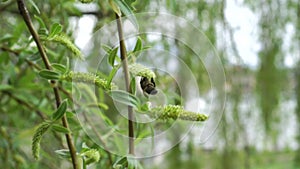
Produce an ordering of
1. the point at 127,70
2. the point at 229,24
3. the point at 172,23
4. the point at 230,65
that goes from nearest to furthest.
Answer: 1. the point at 127,70
2. the point at 172,23
3. the point at 229,24
4. the point at 230,65

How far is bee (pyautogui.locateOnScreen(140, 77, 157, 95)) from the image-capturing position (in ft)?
0.76

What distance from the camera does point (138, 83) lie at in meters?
0.24

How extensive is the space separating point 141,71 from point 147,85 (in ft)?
0.05

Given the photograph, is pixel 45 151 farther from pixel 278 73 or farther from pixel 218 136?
pixel 278 73

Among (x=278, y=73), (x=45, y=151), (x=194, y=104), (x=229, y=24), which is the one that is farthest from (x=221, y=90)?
(x=278, y=73)

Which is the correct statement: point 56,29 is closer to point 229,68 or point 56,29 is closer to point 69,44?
point 69,44

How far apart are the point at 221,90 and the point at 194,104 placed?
0.07 m

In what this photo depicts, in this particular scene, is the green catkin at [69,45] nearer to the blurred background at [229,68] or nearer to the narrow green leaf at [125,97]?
the narrow green leaf at [125,97]

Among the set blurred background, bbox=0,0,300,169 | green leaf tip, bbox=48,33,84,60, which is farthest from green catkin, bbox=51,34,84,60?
blurred background, bbox=0,0,300,169

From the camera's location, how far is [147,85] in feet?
0.77

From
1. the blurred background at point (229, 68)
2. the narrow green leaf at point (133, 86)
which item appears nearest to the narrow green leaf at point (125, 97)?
the narrow green leaf at point (133, 86)

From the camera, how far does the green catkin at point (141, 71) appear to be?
0.22 metres

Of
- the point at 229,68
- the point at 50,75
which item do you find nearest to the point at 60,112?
the point at 50,75

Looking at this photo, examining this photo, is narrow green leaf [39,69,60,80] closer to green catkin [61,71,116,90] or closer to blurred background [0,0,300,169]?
green catkin [61,71,116,90]
